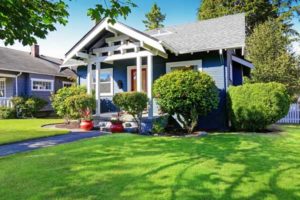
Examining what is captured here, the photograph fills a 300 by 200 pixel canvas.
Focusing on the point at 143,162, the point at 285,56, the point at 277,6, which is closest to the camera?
the point at 143,162

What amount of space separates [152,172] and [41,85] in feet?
70.7

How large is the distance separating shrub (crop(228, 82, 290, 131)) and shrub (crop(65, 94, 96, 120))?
6.35 meters

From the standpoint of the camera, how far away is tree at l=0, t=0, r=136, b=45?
4586 millimetres

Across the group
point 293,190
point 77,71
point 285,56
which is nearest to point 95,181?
point 293,190

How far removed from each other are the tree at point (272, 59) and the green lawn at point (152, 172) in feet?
47.3

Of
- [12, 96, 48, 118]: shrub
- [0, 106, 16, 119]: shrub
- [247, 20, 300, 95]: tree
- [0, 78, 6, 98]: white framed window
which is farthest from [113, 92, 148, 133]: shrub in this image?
[0, 78, 6, 98]: white framed window

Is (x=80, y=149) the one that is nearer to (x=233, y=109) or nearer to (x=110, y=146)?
(x=110, y=146)

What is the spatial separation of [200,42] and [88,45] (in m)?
5.54

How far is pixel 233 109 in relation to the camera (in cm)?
1143

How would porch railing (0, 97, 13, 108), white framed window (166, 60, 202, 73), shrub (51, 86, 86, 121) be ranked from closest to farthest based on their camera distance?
shrub (51, 86, 86, 121)
white framed window (166, 60, 202, 73)
porch railing (0, 97, 13, 108)

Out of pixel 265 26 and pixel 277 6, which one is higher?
pixel 277 6

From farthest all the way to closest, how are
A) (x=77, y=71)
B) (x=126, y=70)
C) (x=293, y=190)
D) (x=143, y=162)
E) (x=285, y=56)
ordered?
(x=285, y=56), (x=77, y=71), (x=126, y=70), (x=143, y=162), (x=293, y=190)

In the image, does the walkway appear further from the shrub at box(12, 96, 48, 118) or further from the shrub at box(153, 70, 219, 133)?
the shrub at box(12, 96, 48, 118)

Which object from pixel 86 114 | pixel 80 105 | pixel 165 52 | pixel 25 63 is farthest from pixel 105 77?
pixel 25 63
